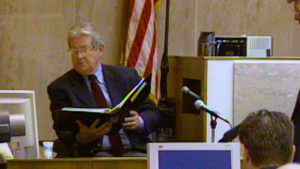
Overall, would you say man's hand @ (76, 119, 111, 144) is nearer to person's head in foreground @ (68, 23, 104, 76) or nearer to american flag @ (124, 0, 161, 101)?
person's head in foreground @ (68, 23, 104, 76)

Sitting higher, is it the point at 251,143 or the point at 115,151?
the point at 251,143

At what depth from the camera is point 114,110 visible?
13.0 ft

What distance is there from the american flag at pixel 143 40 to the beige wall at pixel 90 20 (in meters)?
0.25

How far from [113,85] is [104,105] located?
0.19 metres

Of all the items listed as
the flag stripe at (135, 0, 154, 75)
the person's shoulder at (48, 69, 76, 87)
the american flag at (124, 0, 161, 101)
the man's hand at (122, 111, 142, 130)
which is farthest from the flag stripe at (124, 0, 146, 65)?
the man's hand at (122, 111, 142, 130)

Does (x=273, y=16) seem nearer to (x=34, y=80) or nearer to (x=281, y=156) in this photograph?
(x=34, y=80)

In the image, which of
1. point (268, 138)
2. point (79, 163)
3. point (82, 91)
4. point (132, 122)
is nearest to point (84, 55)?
point (82, 91)

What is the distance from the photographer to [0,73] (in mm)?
6406

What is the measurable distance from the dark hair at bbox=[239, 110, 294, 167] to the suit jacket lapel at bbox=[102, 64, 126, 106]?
200 cm

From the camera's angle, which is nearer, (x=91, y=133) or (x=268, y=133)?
(x=268, y=133)

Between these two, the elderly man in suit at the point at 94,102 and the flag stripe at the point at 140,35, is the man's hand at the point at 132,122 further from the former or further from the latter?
the flag stripe at the point at 140,35

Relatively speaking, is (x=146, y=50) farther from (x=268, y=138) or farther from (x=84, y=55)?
(x=268, y=138)

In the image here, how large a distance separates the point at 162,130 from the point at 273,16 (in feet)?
7.15

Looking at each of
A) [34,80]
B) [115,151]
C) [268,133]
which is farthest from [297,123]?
[34,80]
